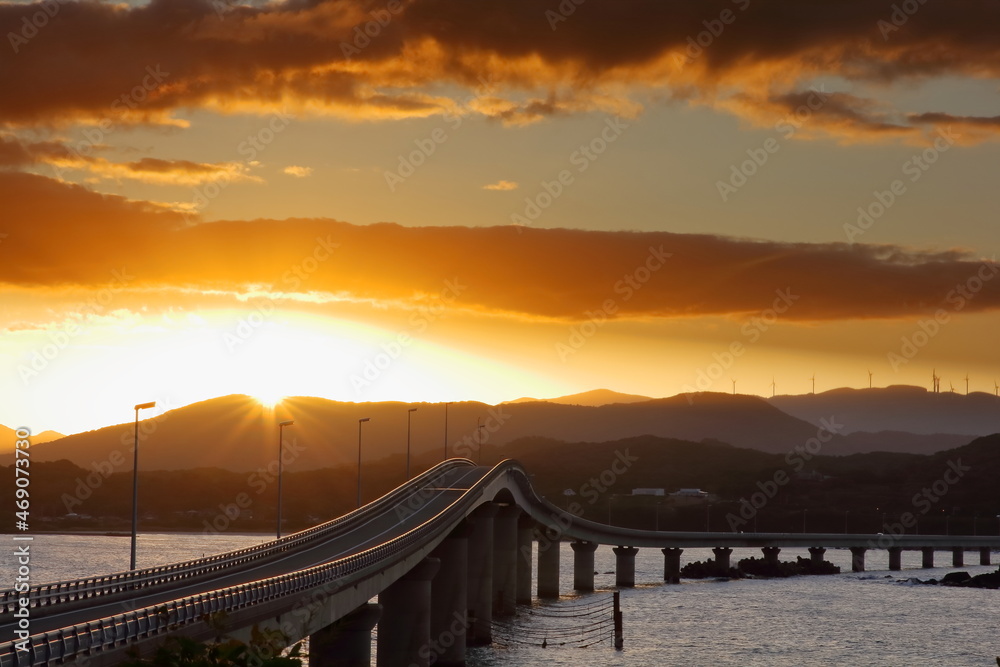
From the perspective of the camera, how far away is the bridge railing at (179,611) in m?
29.3

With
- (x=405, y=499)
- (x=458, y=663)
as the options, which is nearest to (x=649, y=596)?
(x=405, y=499)

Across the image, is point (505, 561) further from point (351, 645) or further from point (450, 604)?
point (351, 645)

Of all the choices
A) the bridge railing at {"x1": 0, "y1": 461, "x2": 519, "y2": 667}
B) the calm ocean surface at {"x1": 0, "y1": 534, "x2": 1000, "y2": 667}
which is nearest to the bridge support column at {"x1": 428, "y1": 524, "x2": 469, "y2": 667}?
the calm ocean surface at {"x1": 0, "y1": 534, "x2": 1000, "y2": 667}

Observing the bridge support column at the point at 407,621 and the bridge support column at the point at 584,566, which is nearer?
the bridge support column at the point at 407,621

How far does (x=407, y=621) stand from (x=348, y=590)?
26545 mm

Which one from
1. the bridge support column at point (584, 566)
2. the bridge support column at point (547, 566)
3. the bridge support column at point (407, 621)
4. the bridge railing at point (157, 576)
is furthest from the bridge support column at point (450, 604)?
the bridge support column at point (584, 566)

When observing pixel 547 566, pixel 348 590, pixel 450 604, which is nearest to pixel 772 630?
pixel 547 566

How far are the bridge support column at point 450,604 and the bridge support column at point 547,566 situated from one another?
66954mm

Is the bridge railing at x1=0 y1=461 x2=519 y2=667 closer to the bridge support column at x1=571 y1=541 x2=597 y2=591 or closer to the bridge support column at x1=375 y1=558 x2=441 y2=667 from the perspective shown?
the bridge support column at x1=375 y1=558 x2=441 y2=667

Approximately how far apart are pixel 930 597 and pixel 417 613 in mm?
134243

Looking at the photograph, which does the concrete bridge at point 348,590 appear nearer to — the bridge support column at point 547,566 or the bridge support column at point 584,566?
the bridge support column at point 547,566

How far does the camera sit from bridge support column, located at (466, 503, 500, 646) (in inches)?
4663

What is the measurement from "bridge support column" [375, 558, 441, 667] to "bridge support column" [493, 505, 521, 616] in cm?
5600

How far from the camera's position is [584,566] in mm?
193875
